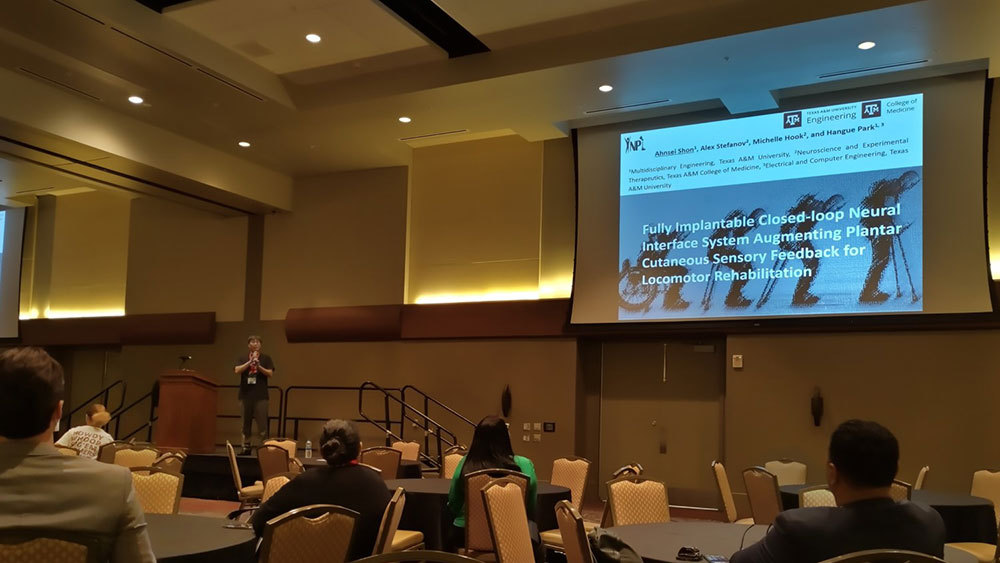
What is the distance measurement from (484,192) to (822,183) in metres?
4.61

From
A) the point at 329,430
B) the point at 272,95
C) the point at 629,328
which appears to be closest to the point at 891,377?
the point at 629,328

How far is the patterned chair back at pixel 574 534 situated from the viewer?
10.0ft

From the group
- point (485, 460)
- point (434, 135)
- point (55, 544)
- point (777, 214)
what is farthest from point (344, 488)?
point (434, 135)

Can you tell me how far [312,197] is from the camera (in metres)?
12.9

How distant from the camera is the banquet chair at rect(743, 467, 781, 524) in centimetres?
588

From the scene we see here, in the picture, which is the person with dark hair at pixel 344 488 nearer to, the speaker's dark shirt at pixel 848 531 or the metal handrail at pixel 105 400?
the speaker's dark shirt at pixel 848 531

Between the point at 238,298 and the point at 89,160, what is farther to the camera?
the point at 238,298

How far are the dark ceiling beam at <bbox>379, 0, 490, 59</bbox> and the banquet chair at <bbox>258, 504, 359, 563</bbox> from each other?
5.83m

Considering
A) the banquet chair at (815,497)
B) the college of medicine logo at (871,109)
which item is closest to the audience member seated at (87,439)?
the banquet chair at (815,497)

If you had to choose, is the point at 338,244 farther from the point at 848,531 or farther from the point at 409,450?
Result: the point at 848,531

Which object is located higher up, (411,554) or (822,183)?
(822,183)

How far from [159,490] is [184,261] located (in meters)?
9.99

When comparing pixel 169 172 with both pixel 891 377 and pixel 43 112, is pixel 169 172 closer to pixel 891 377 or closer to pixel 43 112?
pixel 43 112

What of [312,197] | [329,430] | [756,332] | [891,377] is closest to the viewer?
[329,430]
